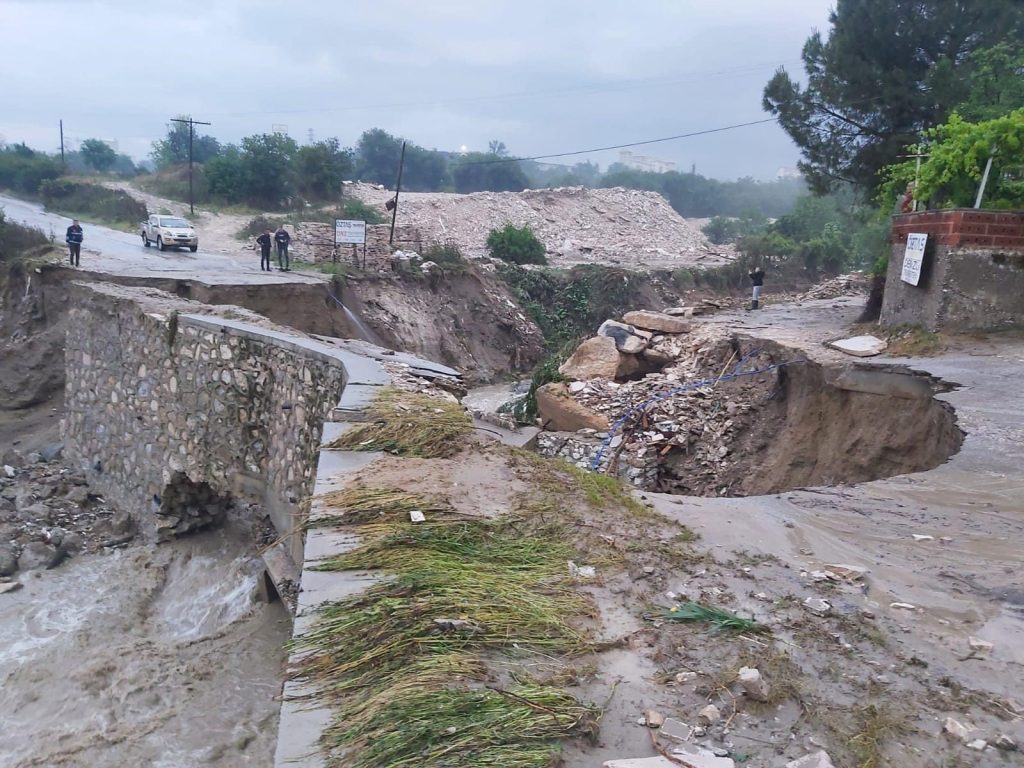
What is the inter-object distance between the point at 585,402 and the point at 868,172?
876 cm

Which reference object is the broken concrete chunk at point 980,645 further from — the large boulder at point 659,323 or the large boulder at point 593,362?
the large boulder at point 659,323

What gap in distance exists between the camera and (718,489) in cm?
1055

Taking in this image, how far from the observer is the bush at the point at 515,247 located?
27.9 metres

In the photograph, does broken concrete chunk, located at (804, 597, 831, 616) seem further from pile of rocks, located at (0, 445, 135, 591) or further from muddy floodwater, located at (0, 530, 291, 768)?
pile of rocks, located at (0, 445, 135, 591)

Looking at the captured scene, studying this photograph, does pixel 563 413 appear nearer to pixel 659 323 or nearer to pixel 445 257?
pixel 659 323

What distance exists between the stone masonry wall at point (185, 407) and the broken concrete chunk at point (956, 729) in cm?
507

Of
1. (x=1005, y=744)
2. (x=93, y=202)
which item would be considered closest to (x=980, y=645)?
(x=1005, y=744)

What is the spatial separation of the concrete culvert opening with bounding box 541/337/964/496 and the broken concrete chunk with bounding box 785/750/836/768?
6252 millimetres

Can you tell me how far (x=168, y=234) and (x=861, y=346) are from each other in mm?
20857

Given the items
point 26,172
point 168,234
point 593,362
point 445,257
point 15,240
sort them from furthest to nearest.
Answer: point 26,172 → point 445,257 → point 168,234 → point 15,240 → point 593,362

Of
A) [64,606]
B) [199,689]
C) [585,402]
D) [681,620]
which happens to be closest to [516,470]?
[681,620]

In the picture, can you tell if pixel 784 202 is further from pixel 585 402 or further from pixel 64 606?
pixel 64 606

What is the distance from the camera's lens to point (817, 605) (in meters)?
3.40

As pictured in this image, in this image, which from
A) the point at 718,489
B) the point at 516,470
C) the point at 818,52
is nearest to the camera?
the point at 516,470
